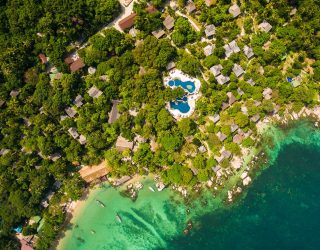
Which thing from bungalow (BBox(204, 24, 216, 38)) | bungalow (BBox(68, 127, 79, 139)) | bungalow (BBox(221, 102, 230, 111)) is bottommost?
bungalow (BBox(221, 102, 230, 111))

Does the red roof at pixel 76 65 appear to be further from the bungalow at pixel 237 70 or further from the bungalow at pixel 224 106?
the bungalow at pixel 237 70

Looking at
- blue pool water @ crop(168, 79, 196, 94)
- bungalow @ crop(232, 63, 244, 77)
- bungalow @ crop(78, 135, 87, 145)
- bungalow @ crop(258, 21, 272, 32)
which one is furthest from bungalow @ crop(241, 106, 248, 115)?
bungalow @ crop(78, 135, 87, 145)

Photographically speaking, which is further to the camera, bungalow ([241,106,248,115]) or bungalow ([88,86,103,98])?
bungalow ([241,106,248,115])

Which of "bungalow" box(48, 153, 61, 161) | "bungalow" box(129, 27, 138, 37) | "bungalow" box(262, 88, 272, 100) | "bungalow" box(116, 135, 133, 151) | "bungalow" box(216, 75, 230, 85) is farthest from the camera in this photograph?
"bungalow" box(262, 88, 272, 100)

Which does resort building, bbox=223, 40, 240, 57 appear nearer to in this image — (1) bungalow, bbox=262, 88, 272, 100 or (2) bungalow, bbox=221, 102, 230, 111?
(1) bungalow, bbox=262, 88, 272, 100

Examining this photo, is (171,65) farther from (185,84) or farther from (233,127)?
(233,127)

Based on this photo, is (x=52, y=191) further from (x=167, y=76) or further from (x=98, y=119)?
(x=167, y=76)

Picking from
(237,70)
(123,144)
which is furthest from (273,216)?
(123,144)
